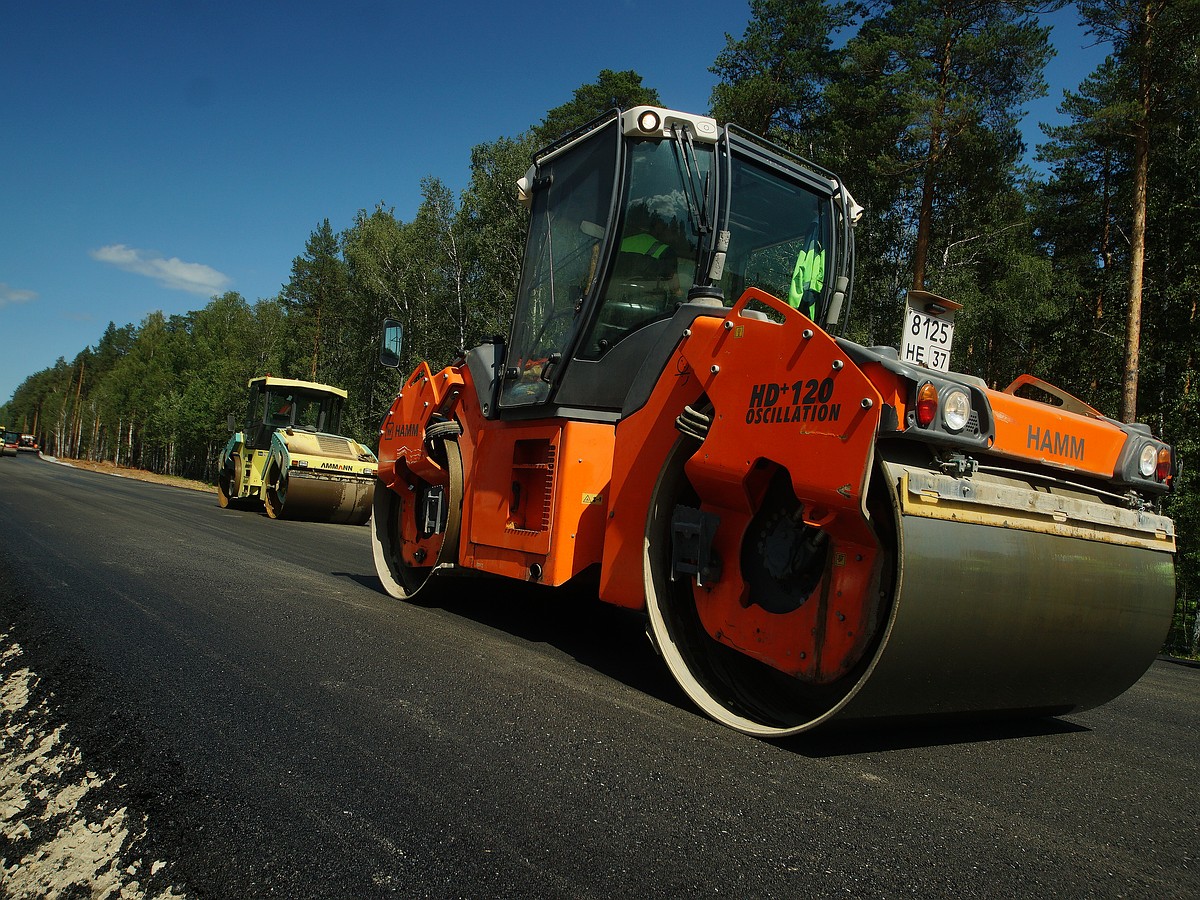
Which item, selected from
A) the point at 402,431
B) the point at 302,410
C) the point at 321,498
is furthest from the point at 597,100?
the point at 402,431

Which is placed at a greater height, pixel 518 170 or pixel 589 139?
pixel 518 170

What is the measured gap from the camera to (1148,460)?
326cm

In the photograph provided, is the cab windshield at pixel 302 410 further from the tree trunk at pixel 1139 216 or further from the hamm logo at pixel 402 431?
the tree trunk at pixel 1139 216

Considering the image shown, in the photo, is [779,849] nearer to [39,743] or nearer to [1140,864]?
[1140,864]

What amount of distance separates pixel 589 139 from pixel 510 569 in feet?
7.78

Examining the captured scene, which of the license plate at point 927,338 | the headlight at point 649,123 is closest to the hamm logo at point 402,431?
the headlight at point 649,123

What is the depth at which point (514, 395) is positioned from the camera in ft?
15.7

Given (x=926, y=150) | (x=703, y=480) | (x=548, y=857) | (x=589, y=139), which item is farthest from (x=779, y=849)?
(x=926, y=150)

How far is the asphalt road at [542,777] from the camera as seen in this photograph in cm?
197

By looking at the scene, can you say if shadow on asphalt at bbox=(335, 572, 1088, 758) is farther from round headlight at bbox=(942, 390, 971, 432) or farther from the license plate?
the license plate

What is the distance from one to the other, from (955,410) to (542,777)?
1715mm

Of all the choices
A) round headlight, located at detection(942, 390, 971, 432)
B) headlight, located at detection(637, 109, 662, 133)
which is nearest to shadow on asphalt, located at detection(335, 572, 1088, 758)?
round headlight, located at detection(942, 390, 971, 432)

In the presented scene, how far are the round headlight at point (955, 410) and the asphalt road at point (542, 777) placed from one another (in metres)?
1.14

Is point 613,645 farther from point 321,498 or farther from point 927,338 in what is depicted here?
point 321,498
